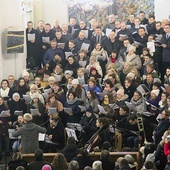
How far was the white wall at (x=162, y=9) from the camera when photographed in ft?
75.3

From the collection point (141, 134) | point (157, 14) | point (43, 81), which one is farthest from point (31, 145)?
point (157, 14)

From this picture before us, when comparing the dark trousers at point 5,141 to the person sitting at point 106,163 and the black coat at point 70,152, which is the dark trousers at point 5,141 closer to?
the black coat at point 70,152

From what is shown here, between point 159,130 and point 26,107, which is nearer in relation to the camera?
point 159,130

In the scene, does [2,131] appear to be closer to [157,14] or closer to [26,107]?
[26,107]

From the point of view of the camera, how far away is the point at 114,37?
64.1 feet

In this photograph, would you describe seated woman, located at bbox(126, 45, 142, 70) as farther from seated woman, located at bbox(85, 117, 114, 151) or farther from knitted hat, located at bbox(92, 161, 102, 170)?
knitted hat, located at bbox(92, 161, 102, 170)

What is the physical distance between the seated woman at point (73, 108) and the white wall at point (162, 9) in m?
7.23

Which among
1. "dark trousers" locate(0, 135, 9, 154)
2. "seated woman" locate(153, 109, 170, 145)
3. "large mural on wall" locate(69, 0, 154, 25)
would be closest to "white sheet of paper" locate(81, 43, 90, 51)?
"dark trousers" locate(0, 135, 9, 154)

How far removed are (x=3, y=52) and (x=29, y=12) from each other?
5.15 meters

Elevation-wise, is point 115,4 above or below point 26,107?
above

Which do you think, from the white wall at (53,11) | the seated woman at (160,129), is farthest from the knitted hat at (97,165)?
the white wall at (53,11)

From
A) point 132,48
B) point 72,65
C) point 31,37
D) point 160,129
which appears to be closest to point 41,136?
point 160,129

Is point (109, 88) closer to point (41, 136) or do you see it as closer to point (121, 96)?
point (121, 96)

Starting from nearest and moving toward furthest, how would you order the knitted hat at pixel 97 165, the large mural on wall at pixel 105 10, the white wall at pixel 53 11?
the knitted hat at pixel 97 165 < the large mural on wall at pixel 105 10 < the white wall at pixel 53 11
